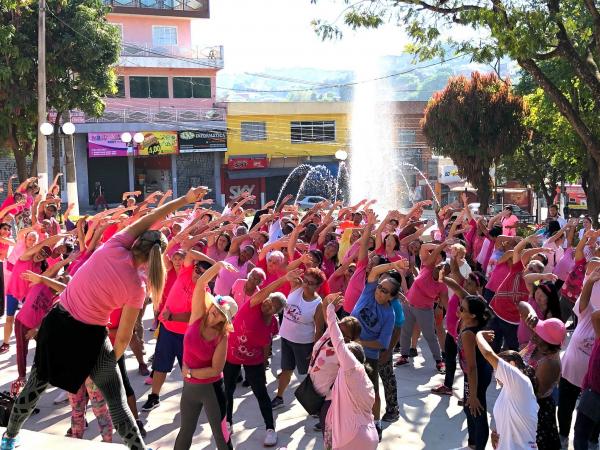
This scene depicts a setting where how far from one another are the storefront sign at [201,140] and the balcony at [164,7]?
8790mm

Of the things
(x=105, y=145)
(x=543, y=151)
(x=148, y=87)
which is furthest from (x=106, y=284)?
(x=148, y=87)

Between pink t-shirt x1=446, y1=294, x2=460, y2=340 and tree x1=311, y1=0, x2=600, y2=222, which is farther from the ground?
tree x1=311, y1=0, x2=600, y2=222

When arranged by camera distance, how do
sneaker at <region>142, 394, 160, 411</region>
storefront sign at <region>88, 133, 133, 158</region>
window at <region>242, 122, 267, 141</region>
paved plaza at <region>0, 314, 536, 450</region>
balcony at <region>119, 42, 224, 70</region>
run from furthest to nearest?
window at <region>242, 122, 267, 141</region> → balcony at <region>119, 42, 224, 70</region> → storefront sign at <region>88, 133, 133, 158</region> → sneaker at <region>142, 394, 160, 411</region> → paved plaza at <region>0, 314, 536, 450</region>

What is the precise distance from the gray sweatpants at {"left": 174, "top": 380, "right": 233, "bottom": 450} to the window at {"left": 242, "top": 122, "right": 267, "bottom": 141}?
1476 inches

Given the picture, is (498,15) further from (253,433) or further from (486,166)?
(486,166)

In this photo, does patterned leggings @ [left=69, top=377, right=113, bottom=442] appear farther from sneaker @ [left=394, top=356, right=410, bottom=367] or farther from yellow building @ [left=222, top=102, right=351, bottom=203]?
yellow building @ [left=222, top=102, right=351, bottom=203]

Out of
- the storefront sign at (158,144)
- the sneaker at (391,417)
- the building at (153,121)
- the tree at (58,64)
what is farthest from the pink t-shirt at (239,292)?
the storefront sign at (158,144)

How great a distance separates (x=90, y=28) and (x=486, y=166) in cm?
1319

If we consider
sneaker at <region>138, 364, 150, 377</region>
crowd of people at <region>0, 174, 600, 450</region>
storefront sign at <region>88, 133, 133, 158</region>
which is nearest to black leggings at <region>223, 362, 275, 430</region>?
crowd of people at <region>0, 174, 600, 450</region>

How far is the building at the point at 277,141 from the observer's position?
42.2 m

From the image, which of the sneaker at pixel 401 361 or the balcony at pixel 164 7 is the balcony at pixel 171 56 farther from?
the sneaker at pixel 401 361

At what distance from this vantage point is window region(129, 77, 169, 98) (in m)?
40.7

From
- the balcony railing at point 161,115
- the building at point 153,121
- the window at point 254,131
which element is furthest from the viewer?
the window at point 254,131

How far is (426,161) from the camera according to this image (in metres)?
50.2
